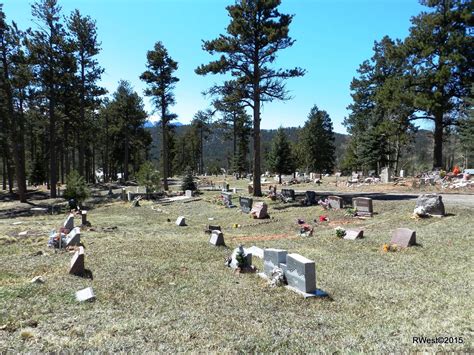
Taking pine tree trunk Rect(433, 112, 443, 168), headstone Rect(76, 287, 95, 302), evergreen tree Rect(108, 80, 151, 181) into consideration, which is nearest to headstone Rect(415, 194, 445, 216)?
headstone Rect(76, 287, 95, 302)

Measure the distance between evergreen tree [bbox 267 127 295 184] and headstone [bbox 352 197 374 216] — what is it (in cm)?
2327

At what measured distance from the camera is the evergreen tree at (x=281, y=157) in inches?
1620

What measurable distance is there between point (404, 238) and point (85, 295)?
909 centimetres

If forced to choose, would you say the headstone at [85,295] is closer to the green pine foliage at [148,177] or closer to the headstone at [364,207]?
the headstone at [364,207]

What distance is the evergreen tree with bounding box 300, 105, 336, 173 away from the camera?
5850 cm

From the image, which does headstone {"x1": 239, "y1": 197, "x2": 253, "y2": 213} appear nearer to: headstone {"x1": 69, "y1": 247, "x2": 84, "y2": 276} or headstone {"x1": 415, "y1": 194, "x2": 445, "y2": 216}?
headstone {"x1": 415, "y1": 194, "x2": 445, "y2": 216}

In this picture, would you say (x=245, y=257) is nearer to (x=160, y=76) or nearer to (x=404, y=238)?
(x=404, y=238)

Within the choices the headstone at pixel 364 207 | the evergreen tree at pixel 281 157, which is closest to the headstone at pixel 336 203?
the headstone at pixel 364 207

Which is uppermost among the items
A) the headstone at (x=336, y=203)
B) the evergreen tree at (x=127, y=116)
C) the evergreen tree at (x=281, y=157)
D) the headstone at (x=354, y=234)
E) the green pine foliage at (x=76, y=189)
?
the evergreen tree at (x=127, y=116)

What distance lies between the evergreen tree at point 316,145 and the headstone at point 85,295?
53.5 metres

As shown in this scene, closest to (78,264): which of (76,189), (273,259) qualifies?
(273,259)

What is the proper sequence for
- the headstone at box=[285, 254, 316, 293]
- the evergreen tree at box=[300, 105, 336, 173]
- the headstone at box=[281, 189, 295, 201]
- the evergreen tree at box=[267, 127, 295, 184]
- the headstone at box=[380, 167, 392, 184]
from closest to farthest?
the headstone at box=[285, 254, 316, 293] → the headstone at box=[281, 189, 295, 201] → the headstone at box=[380, 167, 392, 184] → the evergreen tree at box=[267, 127, 295, 184] → the evergreen tree at box=[300, 105, 336, 173]

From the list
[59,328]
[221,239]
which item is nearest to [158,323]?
[59,328]

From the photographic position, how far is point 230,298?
7516mm
